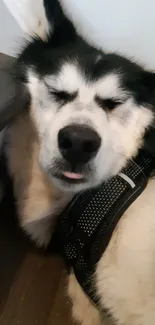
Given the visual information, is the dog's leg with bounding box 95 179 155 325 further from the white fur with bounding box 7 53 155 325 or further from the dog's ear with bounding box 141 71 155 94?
the dog's ear with bounding box 141 71 155 94

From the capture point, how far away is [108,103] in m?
0.70

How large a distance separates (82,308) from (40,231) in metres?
0.16

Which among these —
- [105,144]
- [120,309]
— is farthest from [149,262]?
[105,144]

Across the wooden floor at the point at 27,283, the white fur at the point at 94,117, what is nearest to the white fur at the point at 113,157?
the white fur at the point at 94,117

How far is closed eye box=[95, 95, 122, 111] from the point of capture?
0.70 metres

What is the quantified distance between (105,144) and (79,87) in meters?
0.10

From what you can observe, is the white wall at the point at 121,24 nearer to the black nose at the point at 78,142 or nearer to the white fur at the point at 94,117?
the white fur at the point at 94,117

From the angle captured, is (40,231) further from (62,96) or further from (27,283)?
(62,96)

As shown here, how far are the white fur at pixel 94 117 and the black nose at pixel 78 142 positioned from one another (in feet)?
0.04

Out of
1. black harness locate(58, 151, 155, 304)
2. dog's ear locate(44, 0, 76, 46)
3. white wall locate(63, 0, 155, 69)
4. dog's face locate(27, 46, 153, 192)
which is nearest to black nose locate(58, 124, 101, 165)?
dog's face locate(27, 46, 153, 192)

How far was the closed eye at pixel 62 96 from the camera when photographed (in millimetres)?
696

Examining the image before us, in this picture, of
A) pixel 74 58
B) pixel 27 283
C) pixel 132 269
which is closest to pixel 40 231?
pixel 27 283

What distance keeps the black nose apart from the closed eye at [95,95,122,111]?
69 mm

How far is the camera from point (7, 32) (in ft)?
2.64
